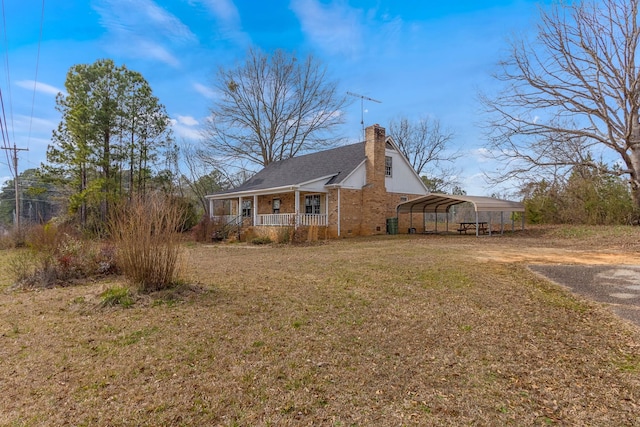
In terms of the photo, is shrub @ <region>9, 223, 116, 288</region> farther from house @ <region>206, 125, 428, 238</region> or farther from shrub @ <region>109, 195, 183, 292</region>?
house @ <region>206, 125, 428, 238</region>

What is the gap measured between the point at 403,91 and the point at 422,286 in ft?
34.9

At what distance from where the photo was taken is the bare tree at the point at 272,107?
95.0 ft

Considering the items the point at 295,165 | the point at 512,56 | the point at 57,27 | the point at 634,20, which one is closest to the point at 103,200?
the point at 295,165

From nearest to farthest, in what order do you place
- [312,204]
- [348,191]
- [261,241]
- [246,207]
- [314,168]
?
[261,241], [348,191], [312,204], [314,168], [246,207]

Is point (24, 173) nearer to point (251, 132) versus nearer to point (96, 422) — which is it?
point (251, 132)

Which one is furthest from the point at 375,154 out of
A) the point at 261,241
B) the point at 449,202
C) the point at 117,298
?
the point at 117,298

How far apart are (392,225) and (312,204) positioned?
4691 millimetres

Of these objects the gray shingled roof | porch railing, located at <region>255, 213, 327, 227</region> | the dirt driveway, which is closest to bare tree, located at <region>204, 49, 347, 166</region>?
the gray shingled roof

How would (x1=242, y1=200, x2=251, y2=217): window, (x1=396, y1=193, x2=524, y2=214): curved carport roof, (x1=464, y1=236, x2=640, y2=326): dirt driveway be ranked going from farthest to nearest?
1. (x1=242, y1=200, x2=251, y2=217): window
2. (x1=396, y1=193, x2=524, y2=214): curved carport roof
3. (x1=464, y1=236, x2=640, y2=326): dirt driveway

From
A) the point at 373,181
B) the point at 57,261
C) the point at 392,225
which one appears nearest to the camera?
the point at 57,261

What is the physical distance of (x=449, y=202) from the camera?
19594 mm

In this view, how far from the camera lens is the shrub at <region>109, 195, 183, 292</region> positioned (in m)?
5.42

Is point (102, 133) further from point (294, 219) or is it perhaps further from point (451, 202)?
point (451, 202)

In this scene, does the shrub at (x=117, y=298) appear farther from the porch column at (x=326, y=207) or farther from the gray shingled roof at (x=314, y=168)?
the gray shingled roof at (x=314, y=168)
